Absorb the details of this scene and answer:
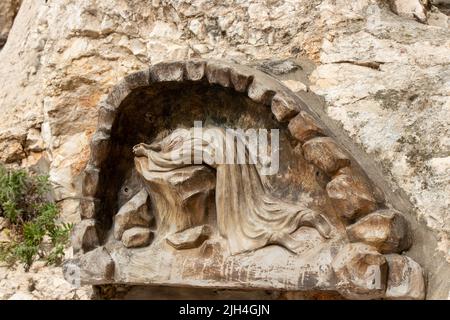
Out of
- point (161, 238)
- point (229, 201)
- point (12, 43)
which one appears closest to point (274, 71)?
point (229, 201)

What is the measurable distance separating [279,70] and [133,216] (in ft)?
2.93

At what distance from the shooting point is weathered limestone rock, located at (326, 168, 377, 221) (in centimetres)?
256

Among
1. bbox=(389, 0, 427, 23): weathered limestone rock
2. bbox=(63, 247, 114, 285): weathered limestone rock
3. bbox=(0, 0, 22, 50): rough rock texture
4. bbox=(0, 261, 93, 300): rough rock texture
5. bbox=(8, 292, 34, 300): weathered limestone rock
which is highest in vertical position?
bbox=(0, 0, 22, 50): rough rock texture

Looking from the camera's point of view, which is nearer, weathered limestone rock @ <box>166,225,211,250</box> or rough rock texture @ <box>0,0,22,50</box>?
weathered limestone rock @ <box>166,225,211,250</box>

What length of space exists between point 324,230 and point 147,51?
1384 millimetres

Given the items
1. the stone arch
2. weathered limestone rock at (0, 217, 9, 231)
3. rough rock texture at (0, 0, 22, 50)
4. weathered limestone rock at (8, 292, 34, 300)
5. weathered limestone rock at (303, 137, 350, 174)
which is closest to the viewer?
weathered limestone rock at (303, 137, 350, 174)

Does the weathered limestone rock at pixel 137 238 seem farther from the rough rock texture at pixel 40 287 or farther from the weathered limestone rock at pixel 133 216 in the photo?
the rough rock texture at pixel 40 287

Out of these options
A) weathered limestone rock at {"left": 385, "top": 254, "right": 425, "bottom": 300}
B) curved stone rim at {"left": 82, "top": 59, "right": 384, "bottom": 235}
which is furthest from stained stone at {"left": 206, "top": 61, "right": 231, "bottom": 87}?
weathered limestone rock at {"left": 385, "top": 254, "right": 425, "bottom": 300}

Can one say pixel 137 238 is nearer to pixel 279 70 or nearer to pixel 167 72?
pixel 167 72

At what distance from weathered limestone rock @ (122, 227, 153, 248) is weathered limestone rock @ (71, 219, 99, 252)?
0.13m

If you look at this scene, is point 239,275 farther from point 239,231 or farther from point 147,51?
point 147,51

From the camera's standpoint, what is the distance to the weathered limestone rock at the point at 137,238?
3.02 meters

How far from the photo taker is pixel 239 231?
9.35ft

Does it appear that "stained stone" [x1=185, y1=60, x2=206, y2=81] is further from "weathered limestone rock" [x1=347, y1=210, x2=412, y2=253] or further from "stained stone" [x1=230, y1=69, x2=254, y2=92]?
"weathered limestone rock" [x1=347, y1=210, x2=412, y2=253]
